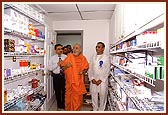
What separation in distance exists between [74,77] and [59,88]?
2.29 ft

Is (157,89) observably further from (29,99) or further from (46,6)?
(46,6)

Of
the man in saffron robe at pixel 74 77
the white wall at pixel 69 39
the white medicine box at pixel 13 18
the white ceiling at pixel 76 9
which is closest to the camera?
the white medicine box at pixel 13 18

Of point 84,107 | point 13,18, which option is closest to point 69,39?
point 84,107

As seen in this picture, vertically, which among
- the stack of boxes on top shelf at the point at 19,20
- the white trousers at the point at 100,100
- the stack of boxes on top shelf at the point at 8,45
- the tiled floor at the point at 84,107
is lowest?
the tiled floor at the point at 84,107

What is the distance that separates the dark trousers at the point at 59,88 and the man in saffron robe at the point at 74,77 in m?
0.38

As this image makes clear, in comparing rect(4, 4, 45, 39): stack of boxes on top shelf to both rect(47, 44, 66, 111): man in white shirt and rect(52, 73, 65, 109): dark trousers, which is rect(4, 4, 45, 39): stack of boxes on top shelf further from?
rect(52, 73, 65, 109): dark trousers

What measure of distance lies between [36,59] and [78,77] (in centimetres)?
98

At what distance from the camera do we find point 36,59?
154 inches

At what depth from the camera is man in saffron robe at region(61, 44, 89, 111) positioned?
3.91 m

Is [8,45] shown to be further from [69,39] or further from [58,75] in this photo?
[69,39]

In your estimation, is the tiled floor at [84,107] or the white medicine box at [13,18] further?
the tiled floor at [84,107]

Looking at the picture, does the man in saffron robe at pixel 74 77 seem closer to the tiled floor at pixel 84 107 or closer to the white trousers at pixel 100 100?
the white trousers at pixel 100 100

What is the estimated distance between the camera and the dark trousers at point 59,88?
14.2 feet

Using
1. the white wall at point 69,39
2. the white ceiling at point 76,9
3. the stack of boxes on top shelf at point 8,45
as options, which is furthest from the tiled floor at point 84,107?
the white wall at point 69,39
